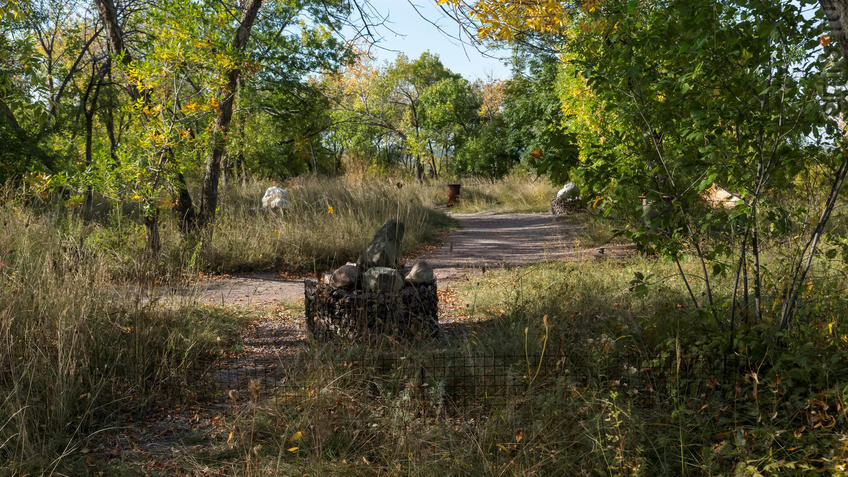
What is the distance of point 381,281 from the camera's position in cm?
446

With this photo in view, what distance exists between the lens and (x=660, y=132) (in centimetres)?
358

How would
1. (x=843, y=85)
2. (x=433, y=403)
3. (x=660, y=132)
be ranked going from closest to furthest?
(x=843, y=85) < (x=433, y=403) < (x=660, y=132)

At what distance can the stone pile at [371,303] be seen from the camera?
4.34 meters

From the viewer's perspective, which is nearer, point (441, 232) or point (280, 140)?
point (441, 232)

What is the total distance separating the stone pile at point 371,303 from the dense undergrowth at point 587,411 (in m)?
0.53

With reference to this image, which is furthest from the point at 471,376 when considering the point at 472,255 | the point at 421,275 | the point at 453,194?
the point at 453,194

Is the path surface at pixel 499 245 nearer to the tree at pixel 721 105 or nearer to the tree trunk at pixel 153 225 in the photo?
the tree at pixel 721 105

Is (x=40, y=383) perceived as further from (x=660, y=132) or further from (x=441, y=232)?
(x=441, y=232)

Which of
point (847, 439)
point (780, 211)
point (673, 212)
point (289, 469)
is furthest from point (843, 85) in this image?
point (289, 469)

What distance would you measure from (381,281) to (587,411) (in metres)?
2.02

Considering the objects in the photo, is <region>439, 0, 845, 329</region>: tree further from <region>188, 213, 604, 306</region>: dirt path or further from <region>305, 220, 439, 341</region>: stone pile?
<region>188, 213, 604, 306</region>: dirt path

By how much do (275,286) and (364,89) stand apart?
23542 mm

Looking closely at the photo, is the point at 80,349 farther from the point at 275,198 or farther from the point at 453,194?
the point at 453,194

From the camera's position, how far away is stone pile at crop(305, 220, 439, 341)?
434cm
